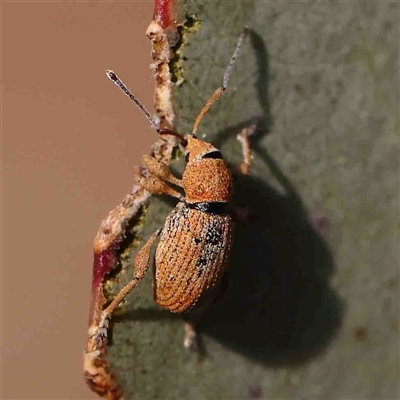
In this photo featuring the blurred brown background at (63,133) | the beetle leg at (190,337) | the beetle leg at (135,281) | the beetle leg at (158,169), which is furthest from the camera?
the blurred brown background at (63,133)

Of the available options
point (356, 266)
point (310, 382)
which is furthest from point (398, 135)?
point (310, 382)

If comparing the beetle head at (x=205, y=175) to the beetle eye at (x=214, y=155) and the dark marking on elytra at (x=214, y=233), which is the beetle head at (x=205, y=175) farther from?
the dark marking on elytra at (x=214, y=233)

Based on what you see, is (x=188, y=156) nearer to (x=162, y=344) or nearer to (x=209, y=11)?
(x=209, y=11)

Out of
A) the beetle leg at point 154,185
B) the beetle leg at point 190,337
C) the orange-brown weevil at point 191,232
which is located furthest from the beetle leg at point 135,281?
the beetle leg at point 190,337

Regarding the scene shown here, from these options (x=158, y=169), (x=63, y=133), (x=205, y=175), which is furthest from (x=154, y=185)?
(x=63, y=133)

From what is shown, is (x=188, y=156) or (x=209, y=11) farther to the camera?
(x=188, y=156)

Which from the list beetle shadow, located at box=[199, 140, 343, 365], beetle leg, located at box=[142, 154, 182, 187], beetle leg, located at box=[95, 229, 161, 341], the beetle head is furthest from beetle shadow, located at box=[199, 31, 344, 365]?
beetle leg, located at box=[95, 229, 161, 341]

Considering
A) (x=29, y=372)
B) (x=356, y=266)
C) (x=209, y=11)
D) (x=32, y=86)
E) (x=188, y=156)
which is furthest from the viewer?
(x=32, y=86)
